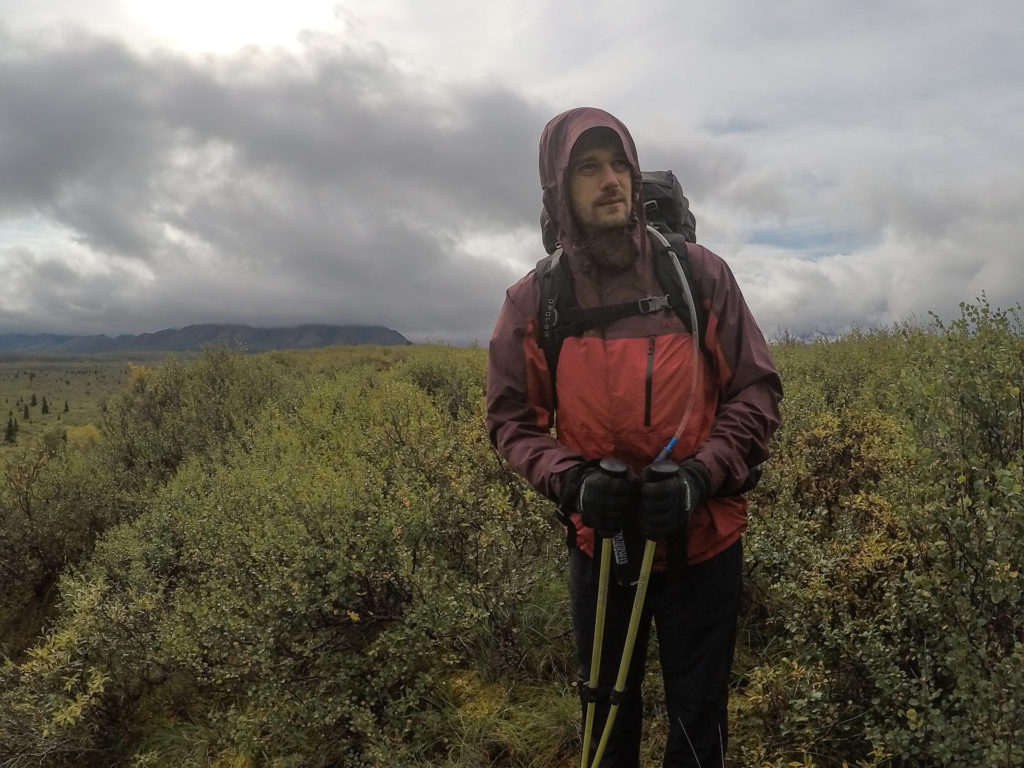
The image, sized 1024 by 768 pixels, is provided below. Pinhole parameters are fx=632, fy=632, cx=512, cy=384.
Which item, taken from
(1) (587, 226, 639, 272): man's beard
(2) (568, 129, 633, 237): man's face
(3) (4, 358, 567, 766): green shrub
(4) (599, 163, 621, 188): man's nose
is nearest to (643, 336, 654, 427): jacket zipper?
(1) (587, 226, 639, 272): man's beard

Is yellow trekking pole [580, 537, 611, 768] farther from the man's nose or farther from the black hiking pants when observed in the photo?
the man's nose

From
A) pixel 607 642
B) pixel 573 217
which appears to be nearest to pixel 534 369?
pixel 573 217

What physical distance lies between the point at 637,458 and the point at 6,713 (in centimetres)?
580

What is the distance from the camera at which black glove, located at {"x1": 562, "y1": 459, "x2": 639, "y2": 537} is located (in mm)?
1772

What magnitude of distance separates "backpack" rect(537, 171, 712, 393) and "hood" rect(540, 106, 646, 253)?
3.2 inches

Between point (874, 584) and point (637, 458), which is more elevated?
point (637, 458)

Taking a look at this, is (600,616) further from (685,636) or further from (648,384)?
(648,384)

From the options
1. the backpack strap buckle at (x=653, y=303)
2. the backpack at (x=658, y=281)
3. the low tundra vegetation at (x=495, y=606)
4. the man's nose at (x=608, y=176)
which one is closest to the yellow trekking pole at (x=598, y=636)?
the backpack at (x=658, y=281)

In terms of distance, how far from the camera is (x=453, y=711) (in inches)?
139

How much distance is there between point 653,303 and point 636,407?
33 cm

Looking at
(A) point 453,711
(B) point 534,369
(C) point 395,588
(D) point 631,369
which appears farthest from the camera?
(C) point 395,588

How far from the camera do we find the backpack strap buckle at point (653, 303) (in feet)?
6.39

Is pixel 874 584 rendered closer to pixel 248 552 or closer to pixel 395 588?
pixel 395 588

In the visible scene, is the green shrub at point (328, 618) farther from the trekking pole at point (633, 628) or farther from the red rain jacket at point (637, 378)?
the red rain jacket at point (637, 378)
